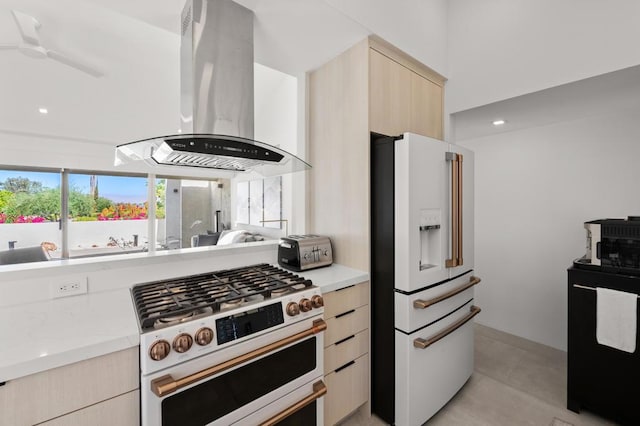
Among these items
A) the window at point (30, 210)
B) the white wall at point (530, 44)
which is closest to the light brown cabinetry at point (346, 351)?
the white wall at point (530, 44)

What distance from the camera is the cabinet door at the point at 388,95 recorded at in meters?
1.86

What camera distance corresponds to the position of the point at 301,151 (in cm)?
229

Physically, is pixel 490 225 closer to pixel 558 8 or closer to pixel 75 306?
pixel 558 8

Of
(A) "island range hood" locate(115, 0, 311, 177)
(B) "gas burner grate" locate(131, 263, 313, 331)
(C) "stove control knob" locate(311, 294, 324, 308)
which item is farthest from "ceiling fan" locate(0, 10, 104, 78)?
(C) "stove control knob" locate(311, 294, 324, 308)

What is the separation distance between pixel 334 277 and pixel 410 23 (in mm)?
1917

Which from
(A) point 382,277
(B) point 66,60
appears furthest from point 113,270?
(B) point 66,60

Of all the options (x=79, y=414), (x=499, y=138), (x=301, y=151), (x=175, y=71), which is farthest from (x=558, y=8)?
(x=175, y=71)

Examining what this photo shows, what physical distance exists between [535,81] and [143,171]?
18.8 ft

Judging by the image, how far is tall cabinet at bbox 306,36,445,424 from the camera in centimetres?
183

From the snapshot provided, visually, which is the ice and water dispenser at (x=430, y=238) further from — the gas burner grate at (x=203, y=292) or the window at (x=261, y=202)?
the window at (x=261, y=202)

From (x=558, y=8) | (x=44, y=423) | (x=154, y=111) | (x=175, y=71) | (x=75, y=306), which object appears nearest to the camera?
(x=44, y=423)

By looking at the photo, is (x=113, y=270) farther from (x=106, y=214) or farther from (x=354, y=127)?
(x=106, y=214)

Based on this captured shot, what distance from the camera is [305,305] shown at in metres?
1.35

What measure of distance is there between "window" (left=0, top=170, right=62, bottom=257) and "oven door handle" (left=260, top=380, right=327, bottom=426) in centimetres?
A: 527
